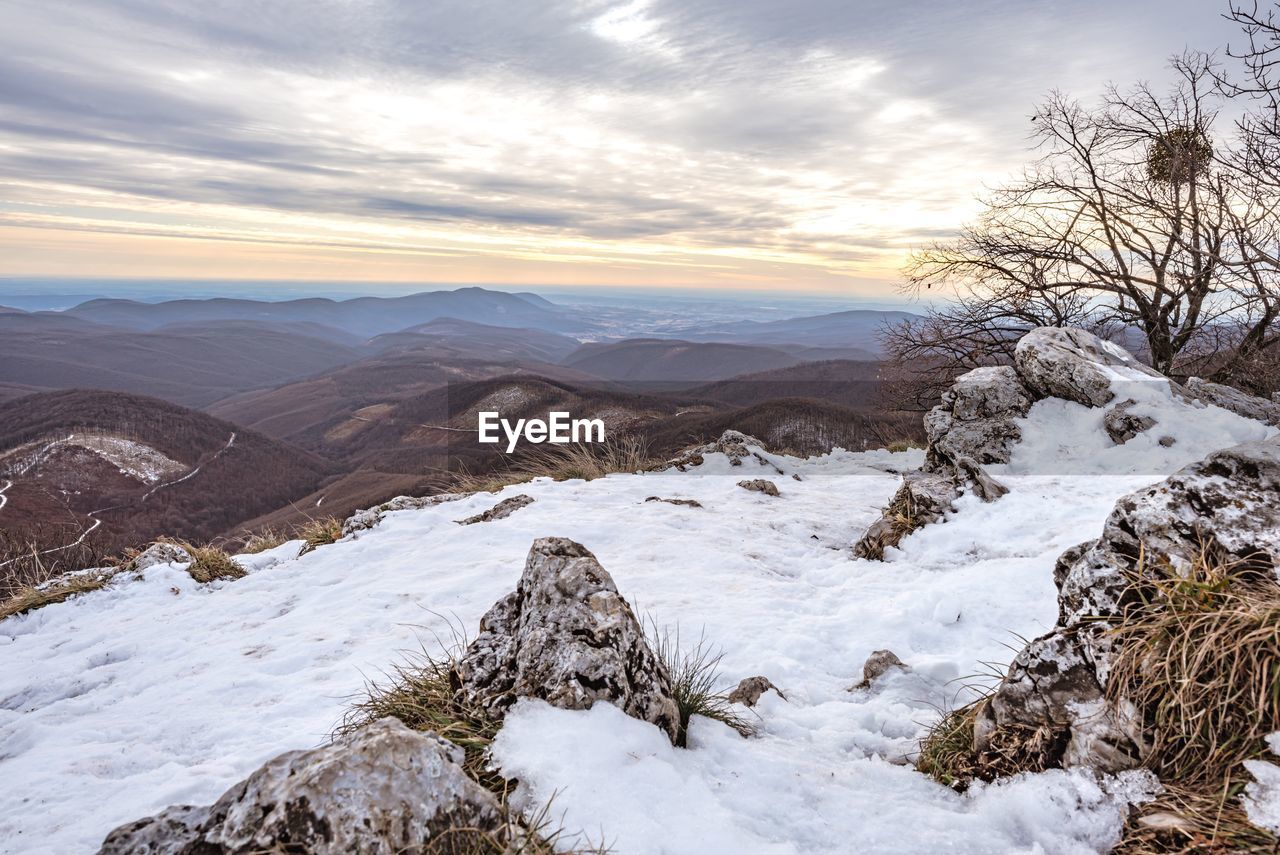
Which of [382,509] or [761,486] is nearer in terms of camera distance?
[761,486]

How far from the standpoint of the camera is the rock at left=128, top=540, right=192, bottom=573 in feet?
25.6

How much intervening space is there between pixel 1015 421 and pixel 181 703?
29.7 ft

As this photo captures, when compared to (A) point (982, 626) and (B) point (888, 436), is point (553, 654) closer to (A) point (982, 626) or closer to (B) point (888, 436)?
(A) point (982, 626)

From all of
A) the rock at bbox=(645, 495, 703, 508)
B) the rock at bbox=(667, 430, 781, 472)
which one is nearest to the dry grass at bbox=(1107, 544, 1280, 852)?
the rock at bbox=(645, 495, 703, 508)

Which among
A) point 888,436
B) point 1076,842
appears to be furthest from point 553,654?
point 888,436

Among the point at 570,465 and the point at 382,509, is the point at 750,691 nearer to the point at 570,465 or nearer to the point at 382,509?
the point at 382,509

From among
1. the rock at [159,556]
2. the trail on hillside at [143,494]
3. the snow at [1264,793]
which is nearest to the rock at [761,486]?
the snow at [1264,793]

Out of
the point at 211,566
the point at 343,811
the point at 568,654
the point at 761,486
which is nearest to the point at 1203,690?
the point at 568,654

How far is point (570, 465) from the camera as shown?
456 inches

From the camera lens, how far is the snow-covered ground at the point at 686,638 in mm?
2523

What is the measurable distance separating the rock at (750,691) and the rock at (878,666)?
59cm

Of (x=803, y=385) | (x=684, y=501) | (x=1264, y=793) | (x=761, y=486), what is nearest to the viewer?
(x=1264, y=793)

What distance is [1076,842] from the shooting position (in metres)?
2.29

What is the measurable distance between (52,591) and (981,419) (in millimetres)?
11425
